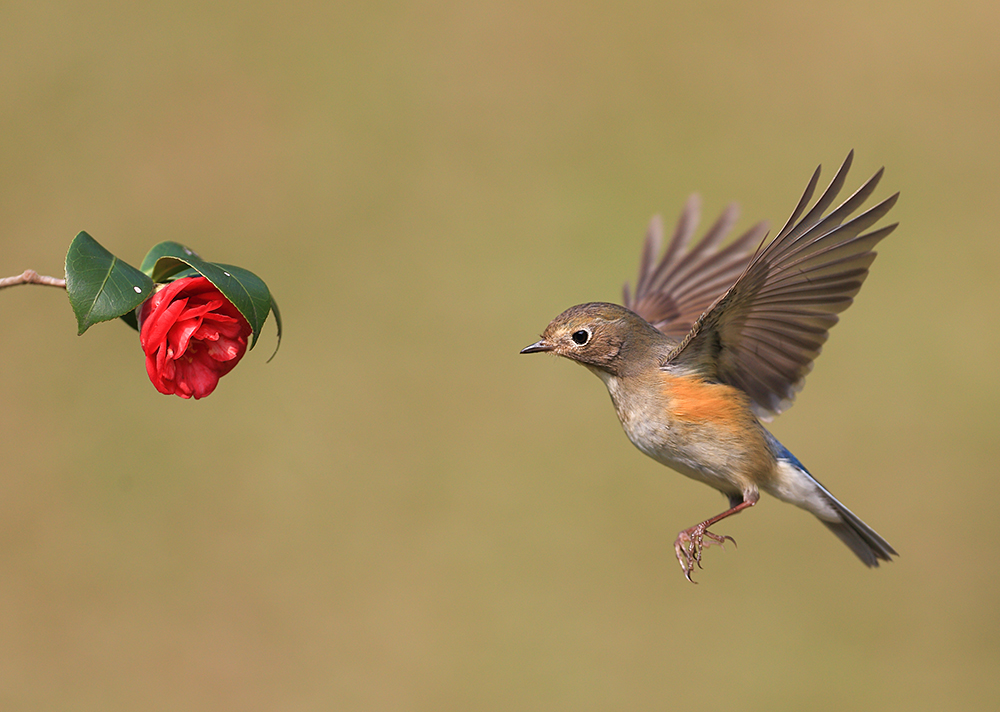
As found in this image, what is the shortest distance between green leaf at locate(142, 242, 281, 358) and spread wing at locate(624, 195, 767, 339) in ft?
6.73

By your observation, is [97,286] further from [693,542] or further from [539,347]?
[693,542]

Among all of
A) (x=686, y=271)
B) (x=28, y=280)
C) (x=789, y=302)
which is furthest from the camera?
(x=686, y=271)

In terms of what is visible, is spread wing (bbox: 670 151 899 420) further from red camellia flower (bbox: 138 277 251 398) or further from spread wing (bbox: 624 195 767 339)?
red camellia flower (bbox: 138 277 251 398)

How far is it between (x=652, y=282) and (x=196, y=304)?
223 centimetres

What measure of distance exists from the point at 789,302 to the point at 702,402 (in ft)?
1.15

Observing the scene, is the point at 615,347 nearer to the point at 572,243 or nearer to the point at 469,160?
the point at 572,243

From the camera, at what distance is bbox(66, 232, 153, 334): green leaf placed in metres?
1.53

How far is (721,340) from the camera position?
265cm

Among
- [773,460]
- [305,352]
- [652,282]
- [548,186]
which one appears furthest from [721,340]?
[548,186]

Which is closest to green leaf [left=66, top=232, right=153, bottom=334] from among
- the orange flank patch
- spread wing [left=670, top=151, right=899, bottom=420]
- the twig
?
the twig

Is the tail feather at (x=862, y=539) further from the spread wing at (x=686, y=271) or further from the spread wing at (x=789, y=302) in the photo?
the spread wing at (x=686, y=271)

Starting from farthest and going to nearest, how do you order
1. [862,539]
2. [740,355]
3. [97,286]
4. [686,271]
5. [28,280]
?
[686,271] → [862,539] → [740,355] → [97,286] → [28,280]

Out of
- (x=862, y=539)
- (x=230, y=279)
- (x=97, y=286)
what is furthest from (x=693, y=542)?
(x=97, y=286)

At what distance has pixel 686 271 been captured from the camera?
139 inches
